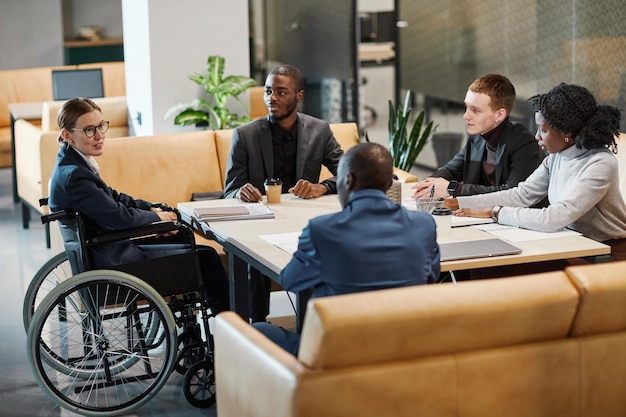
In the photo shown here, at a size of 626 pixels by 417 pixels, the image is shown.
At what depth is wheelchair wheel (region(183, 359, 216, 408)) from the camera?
13.2ft

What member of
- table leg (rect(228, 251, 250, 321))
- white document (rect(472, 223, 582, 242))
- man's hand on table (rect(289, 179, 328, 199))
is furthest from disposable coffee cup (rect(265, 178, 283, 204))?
white document (rect(472, 223, 582, 242))

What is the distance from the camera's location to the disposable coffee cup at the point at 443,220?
3.81m

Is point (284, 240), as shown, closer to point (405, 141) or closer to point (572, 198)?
point (572, 198)

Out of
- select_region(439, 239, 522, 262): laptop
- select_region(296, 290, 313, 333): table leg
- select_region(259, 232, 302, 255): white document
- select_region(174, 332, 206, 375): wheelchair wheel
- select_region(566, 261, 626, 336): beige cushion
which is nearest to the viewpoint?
select_region(566, 261, 626, 336): beige cushion

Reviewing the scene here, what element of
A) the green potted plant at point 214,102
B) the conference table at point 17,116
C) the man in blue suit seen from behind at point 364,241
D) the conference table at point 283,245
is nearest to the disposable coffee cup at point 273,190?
the conference table at point 283,245

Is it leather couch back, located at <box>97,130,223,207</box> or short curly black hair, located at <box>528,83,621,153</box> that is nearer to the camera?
short curly black hair, located at <box>528,83,621,153</box>

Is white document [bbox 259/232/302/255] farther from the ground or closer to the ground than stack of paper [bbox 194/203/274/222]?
closer to the ground

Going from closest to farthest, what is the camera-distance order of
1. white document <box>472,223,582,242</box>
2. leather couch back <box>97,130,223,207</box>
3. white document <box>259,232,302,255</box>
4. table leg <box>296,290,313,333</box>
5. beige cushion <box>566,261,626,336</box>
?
beige cushion <box>566,261,626,336</box>
table leg <box>296,290,313,333</box>
white document <box>259,232,302,255</box>
white document <box>472,223,582,242</box>
leather couch back <box>97,130,223,207</box>

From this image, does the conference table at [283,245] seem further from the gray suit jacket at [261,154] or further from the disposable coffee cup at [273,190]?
the gray suit jacket at [261,154]

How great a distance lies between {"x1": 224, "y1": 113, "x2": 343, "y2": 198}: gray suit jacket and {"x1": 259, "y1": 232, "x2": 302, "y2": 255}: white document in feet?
3.18

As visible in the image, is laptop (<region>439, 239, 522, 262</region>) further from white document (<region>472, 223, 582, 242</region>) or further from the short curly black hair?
the short curly black hair

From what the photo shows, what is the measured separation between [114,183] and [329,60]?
Result: 4034 millimetres

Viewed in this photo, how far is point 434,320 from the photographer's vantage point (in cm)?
257

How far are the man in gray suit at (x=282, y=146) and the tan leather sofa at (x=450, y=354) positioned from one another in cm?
198
